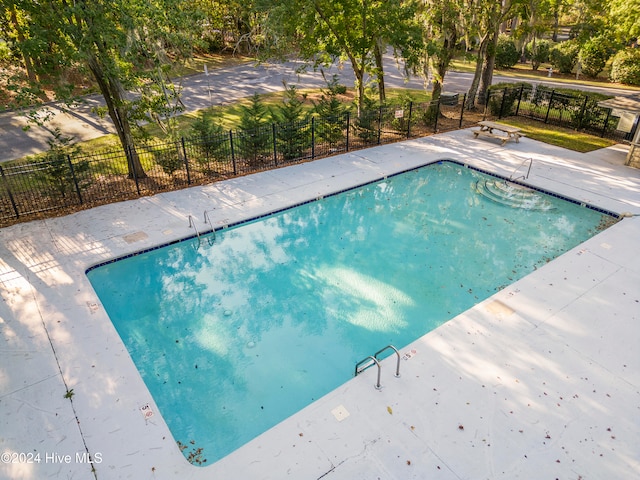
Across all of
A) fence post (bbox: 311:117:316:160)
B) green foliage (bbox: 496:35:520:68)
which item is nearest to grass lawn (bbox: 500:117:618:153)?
fence post (bbox: 311:117:316:160)

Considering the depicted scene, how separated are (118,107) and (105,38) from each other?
96.0 inches

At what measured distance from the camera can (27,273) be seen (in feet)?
27.3

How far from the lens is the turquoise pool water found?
6.34 m

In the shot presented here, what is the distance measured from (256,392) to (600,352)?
5.50 metres

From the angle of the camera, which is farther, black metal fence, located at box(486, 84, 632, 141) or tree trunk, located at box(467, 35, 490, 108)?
tree trunk, located at box(467, 35, 490, 108)

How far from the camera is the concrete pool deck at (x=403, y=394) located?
5.02 meters

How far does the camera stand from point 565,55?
101 ft

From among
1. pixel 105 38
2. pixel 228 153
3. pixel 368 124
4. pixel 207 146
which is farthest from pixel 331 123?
pixel 105 38

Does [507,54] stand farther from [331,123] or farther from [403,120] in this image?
[331,123]

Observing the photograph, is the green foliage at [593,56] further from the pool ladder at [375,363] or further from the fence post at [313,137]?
the pool ladder at [375,363]

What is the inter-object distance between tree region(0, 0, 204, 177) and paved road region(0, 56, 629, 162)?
93cm

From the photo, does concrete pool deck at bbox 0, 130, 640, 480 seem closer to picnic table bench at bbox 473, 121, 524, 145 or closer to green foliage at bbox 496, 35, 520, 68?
picnic table bench at bbox 473, 121, 524, 145

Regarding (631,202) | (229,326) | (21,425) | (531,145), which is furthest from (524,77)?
(21,425)

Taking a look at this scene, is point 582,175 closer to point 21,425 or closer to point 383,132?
point 383,132
